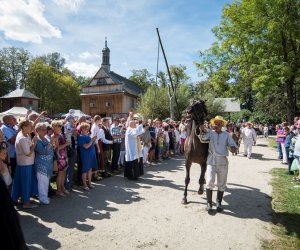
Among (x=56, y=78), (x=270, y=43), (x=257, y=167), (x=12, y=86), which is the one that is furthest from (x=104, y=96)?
(x=257, y=167)

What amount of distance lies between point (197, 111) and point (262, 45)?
1800cm

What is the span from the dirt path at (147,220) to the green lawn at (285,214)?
0.59 ft

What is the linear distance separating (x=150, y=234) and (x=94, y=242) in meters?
0.96

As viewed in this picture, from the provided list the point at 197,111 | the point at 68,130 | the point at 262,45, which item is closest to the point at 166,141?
the point at 68,130

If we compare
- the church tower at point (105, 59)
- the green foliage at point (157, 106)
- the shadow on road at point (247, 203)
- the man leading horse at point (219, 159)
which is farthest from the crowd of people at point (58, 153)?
the church tower at point (105, 59)

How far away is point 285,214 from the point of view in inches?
237

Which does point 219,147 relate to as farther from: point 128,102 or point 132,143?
point 128,102

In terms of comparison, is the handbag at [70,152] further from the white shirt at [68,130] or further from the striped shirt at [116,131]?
the striped shirt at [116,131]

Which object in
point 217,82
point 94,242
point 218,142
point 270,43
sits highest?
point 270,43

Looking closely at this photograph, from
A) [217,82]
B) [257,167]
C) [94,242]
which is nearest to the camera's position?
[94,242]

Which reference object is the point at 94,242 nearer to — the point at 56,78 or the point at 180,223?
the point at 180,223

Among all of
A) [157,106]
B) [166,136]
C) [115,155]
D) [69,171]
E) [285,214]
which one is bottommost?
[285,214]

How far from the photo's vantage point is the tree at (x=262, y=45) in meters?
20.9

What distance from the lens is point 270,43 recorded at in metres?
21.9
